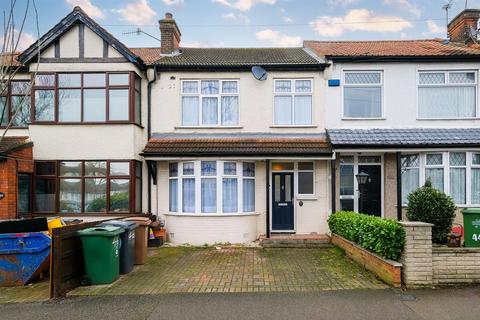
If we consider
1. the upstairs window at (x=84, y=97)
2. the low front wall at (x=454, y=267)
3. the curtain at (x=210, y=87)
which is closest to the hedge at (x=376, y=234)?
the low front wall at (x=454, y=267)

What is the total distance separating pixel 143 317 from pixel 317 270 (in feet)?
14.0

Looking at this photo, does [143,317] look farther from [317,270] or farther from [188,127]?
[188,127]

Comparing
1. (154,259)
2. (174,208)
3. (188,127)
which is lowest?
(154,259)

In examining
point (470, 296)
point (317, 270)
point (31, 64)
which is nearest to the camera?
point (470, 296)

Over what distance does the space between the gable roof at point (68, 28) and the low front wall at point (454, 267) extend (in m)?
10.3

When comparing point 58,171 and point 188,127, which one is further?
point 188,127

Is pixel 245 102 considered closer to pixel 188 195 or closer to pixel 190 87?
pixel 190 87

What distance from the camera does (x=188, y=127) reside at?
1273cm

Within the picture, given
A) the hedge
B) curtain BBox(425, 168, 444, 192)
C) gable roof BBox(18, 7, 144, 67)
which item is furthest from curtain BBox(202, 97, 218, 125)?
curtain BBox(425, 168, 444, 192)

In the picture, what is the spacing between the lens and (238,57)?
1388cm

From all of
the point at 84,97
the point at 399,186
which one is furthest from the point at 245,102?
the point at 399,186

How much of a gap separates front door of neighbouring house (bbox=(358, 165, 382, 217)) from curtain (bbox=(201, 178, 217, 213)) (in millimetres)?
5093

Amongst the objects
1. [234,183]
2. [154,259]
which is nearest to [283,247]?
[234,183]

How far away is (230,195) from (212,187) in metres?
0.67
